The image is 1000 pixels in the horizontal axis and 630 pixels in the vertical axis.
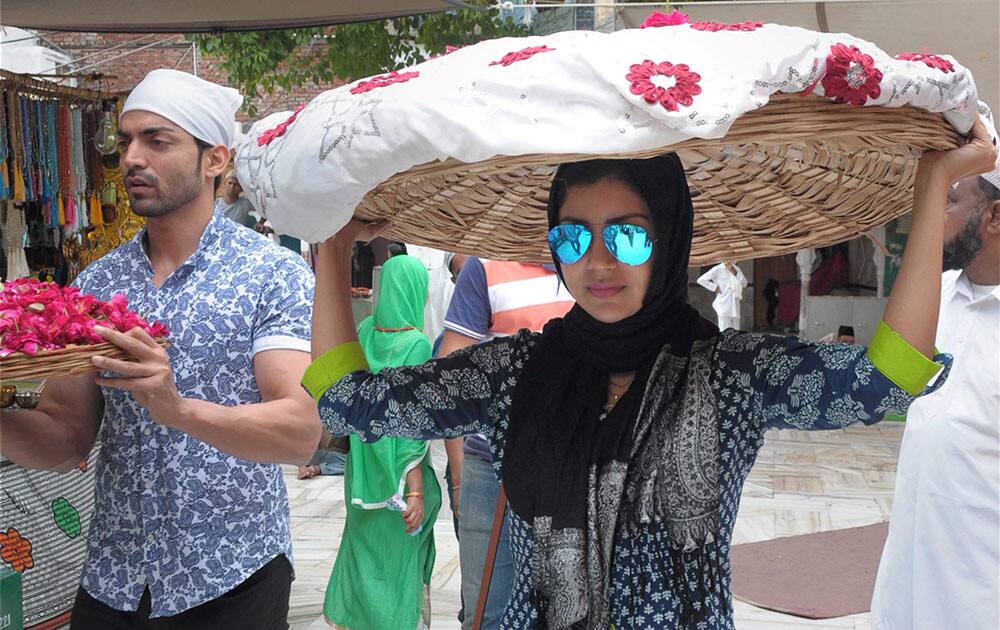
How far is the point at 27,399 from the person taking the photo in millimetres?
2727

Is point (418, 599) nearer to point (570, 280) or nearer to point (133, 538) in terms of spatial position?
point (133, 538)

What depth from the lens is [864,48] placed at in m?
1.67

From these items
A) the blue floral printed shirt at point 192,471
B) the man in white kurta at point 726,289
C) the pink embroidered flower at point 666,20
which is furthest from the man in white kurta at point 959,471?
the man in white kurta at point 726,289

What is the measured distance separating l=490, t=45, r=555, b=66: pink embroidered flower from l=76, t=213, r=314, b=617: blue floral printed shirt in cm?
145

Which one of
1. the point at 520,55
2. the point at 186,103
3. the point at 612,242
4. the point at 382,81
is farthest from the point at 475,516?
the point at 520,55

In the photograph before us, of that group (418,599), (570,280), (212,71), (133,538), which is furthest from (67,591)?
(212,71)

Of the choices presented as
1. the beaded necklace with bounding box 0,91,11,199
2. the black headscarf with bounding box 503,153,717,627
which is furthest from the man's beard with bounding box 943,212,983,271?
the beaded necklace with bounding box 0,91,11,199

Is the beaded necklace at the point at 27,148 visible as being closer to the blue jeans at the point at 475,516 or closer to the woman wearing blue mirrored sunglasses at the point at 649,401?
the blue jeans at the point at 475,516

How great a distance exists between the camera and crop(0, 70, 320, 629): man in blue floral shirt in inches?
111

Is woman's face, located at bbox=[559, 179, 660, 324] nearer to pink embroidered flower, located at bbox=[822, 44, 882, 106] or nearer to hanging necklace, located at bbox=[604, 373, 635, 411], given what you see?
hanging necklace, located at bbox=[604, 373, 635, 411]

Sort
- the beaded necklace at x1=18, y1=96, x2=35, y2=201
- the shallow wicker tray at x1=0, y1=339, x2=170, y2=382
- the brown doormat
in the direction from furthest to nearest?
the brown doormat → the beaded necklace at x1=18, y1=96, x2=35, y2=201 → the shallow wicker tray at x1=0, y1=339, x2=170, y2=382

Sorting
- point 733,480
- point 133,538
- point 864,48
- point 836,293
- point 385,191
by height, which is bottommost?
point 836,293

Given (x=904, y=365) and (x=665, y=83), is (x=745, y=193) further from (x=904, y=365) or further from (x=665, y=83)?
(x=665, y=83)

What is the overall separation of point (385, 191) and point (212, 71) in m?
17.4
